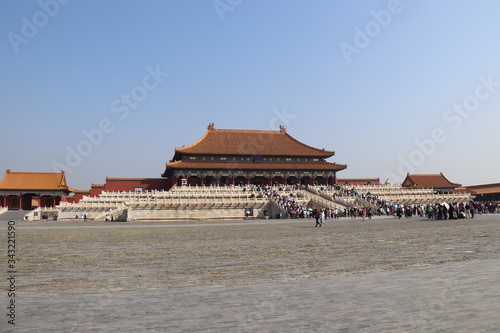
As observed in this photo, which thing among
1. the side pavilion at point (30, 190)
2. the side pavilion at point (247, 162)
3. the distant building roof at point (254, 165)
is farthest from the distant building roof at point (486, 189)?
the side pavilion at point (30, 190)

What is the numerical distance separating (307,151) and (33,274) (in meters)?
61.3

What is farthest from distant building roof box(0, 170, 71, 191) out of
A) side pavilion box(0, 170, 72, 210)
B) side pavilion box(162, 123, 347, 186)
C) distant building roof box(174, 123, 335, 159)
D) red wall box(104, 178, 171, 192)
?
distant building roof box(174, 123, 335, 159)

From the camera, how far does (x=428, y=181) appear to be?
2689 inches

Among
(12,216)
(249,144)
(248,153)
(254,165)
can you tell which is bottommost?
(12,216)

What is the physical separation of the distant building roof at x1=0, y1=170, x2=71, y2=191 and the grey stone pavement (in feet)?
193

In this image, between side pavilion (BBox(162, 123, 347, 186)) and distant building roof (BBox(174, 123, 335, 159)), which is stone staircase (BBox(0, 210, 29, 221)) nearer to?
side pavilion (BBox(162, 123, 347, 186))

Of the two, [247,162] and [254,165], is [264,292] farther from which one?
[247,162]

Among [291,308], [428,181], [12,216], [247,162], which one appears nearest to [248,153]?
[247,162]

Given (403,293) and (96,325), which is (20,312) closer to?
(96,325)

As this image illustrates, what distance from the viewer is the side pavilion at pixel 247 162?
61219mm

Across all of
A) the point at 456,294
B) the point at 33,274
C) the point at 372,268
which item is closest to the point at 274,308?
the point at 456,294

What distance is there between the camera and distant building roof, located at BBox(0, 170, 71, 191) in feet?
188

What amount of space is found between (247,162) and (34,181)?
3081 centimetres

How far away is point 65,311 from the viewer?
A: 4.78 m
